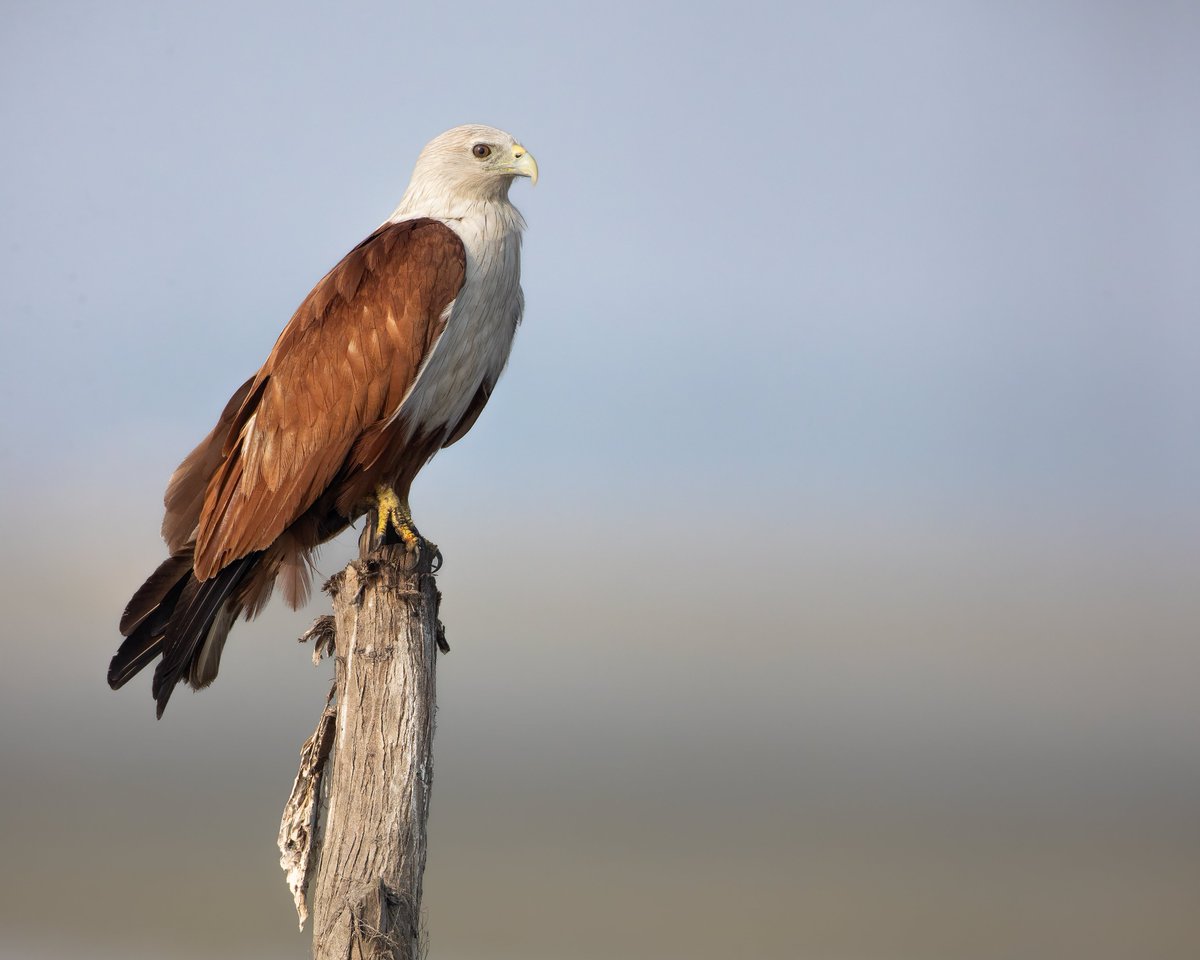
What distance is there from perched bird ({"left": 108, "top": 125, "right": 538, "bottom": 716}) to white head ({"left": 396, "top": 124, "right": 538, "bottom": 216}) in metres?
0.18

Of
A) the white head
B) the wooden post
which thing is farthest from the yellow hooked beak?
the wooden post

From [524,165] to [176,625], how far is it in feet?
8.56

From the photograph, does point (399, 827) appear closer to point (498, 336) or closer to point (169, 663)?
point (169, 663)

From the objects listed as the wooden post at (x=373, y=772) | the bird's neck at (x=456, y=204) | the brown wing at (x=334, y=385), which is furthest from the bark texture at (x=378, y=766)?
the bird's neck at (x=456, y=204)

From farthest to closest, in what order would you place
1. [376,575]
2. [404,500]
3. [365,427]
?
[404,500]
[365,427]
[376,575]

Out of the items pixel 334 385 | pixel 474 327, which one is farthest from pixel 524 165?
pixel 334 385

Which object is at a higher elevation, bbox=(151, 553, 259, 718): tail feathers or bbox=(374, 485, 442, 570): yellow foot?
bbox=(374, 485, 442, 570): yellow foot

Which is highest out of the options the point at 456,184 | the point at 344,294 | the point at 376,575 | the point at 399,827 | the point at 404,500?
the point at 456,184

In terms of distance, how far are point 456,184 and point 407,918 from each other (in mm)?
3228

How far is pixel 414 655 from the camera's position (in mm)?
4016

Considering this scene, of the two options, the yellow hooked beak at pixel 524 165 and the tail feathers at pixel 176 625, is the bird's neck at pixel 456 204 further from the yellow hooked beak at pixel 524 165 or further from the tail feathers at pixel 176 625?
the tail feathers at pixel 176 625

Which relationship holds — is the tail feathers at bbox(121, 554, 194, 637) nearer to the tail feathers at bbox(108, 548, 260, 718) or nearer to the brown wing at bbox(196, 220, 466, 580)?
the tail feathers at bbox(108, 548, 260, 718)

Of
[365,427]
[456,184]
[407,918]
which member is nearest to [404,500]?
[365,427]

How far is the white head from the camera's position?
5.28 m
